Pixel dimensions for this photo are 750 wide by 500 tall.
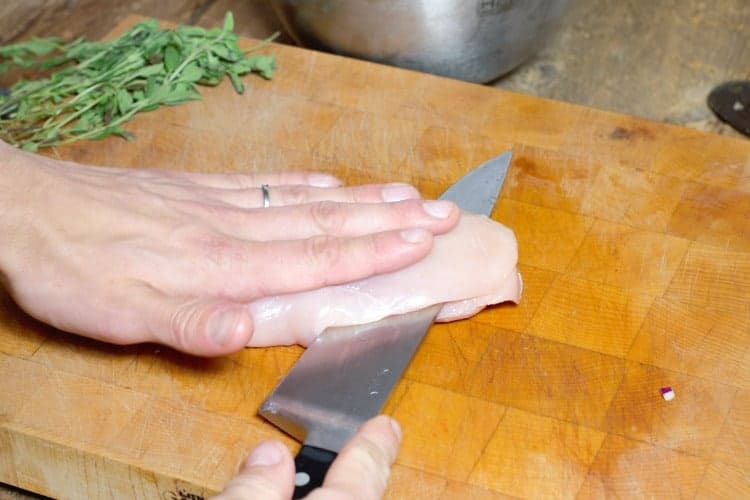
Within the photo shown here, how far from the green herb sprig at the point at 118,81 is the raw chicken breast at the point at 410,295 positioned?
787 millimetres

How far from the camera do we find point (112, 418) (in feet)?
5.45

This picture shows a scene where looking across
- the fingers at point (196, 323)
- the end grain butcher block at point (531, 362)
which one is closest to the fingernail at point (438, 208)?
the end grain butcher block at point (531, 362)

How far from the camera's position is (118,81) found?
7.84 feet

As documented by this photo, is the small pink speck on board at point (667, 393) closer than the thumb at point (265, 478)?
No

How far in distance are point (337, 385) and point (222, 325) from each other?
0.24 m

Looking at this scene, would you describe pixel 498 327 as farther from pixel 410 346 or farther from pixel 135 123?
pixel 135 123

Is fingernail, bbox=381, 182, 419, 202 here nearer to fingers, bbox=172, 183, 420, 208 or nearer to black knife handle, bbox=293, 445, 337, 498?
fingers, bbox=172, 183, 420, 208

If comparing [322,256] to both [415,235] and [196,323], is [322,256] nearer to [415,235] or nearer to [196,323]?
[415,235]

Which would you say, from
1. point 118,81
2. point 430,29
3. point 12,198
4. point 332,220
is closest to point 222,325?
point 332,220

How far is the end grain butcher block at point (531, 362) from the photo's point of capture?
1578 mm

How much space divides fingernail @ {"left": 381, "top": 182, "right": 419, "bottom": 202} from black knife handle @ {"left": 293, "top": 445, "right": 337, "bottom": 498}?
0.60 metres

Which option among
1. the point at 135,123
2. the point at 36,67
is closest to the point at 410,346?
the point at 135,123

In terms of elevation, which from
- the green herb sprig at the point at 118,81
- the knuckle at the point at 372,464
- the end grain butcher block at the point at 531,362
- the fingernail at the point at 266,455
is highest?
the green herb sprig at the point at 118,81

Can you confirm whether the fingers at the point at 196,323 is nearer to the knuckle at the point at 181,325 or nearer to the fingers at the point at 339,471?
the knuckle at the point at 181,325
